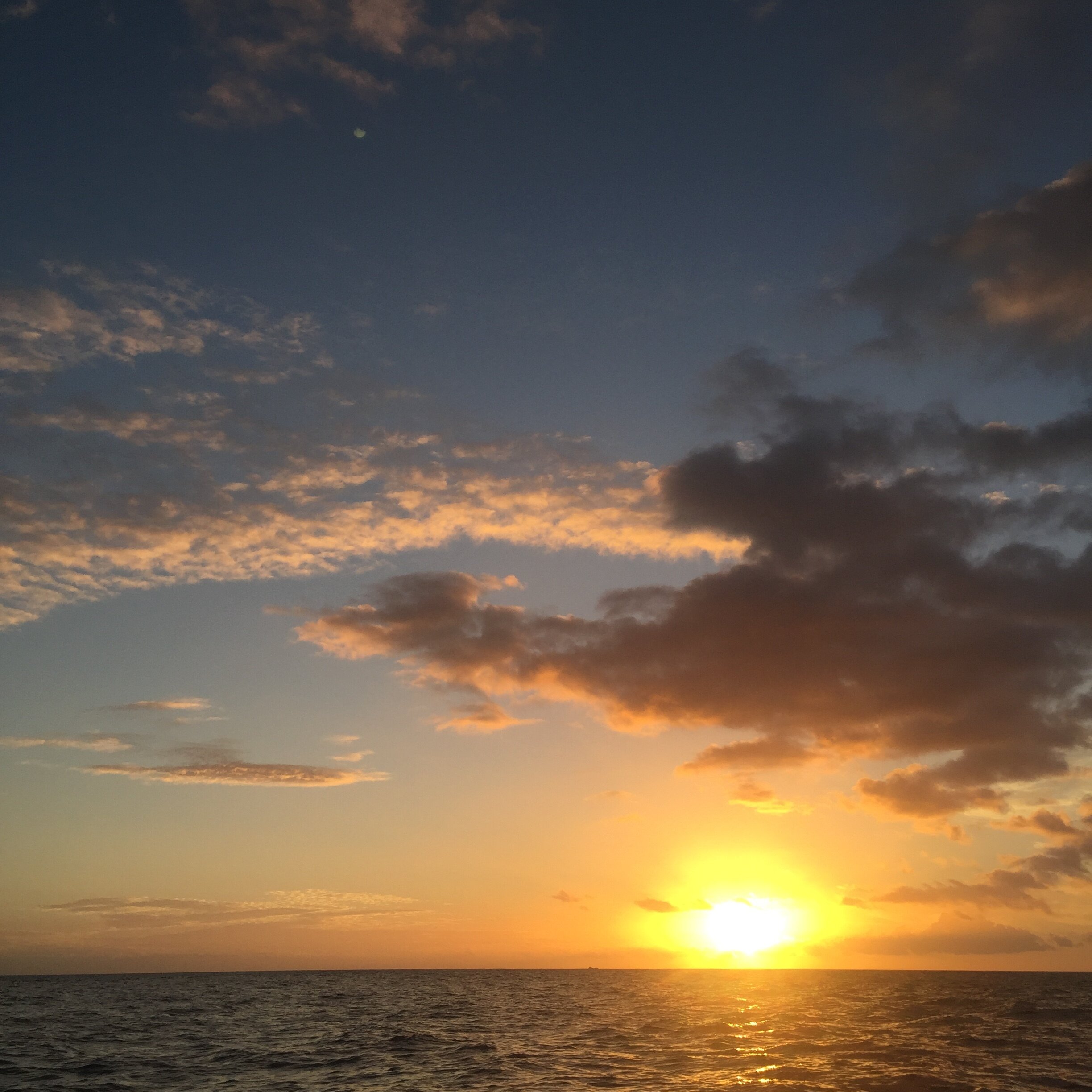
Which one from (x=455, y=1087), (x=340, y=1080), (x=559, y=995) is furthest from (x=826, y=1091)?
(x=559, y=995)

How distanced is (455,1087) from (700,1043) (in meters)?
23.5

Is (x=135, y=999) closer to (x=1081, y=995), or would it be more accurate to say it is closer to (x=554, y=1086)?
(x=554, y=1086)

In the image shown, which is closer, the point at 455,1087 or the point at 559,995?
the point at 455,1087

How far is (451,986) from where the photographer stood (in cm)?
18488

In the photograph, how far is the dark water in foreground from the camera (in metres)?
40.6

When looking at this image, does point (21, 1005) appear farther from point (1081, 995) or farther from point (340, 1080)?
point (1081, 995)

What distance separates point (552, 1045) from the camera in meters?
54.8

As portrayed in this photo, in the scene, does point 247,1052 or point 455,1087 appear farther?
point 247,1052

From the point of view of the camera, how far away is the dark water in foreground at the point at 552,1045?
40.6 metres

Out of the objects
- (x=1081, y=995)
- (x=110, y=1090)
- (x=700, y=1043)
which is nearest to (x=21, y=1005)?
(x=110, y=1090)

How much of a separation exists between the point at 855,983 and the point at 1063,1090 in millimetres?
188231

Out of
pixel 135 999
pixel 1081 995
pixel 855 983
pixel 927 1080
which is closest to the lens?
pixel 927 1080

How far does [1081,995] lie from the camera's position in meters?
139

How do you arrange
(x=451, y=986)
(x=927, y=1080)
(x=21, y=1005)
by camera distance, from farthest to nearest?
(x=451, y=986)
(x=21, y=1005)
(x=927, y=1080)
